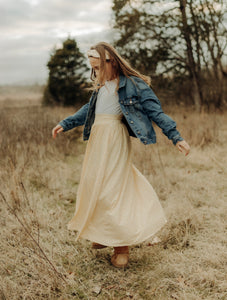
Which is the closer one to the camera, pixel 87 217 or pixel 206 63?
pixel 87 217

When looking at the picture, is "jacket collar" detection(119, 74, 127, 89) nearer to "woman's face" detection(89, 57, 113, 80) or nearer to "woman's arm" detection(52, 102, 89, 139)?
"woman's face" detection(89, 57, 113, 80)

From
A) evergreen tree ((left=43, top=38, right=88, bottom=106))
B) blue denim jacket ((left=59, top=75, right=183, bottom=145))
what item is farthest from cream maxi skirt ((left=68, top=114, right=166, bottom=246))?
evergreen tree ((left=43, top=38, right=88, bottom=106))

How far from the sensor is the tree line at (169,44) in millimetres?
10328

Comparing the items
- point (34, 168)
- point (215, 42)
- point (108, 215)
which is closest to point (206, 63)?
point (215, 42)

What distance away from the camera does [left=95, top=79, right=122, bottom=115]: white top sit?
7.58 feet

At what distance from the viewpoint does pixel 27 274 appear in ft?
7.27

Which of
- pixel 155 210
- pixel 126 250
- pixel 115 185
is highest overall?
pixel 115 185

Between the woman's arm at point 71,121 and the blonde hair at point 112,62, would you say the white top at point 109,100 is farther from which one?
the woman's arm at point 71,121

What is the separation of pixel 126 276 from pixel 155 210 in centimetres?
55

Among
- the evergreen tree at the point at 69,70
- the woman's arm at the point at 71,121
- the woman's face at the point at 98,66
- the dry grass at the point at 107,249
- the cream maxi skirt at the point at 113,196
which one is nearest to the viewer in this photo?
the dry grass at the point at 107,249

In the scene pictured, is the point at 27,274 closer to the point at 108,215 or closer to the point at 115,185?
the point at 108,215

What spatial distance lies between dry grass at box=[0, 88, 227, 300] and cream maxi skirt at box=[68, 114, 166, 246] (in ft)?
1.06

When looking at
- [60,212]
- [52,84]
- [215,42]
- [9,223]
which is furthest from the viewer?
[52,84]

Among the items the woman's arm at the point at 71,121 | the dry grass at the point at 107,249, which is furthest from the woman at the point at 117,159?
the dry grass at the point at 107,249
